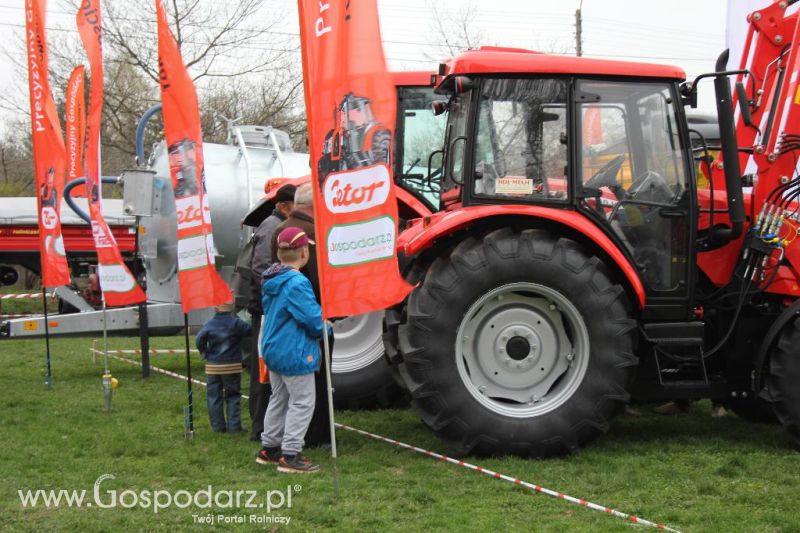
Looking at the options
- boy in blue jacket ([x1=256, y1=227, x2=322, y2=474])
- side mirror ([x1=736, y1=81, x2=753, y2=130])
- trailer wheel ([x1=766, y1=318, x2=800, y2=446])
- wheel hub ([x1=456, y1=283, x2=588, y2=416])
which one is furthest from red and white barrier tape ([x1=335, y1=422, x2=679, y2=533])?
side mirror ([x1=736, y1=81, x2=753, y2=130])

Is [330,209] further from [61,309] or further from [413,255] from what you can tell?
[61,309]

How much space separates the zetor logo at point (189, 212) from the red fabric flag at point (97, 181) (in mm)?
2373

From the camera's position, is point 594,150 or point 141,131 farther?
A: point 141,131

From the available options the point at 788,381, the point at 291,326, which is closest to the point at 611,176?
the point at 788,381

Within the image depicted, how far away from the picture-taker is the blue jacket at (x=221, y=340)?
6.73 metres

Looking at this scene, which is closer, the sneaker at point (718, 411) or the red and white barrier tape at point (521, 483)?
the red and white barrier tape at point (521, 483)

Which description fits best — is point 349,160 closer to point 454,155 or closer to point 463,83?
point 463,83

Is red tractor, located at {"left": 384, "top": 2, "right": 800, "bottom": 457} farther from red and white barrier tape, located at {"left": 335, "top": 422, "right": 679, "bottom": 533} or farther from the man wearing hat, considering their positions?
the man wearing hat

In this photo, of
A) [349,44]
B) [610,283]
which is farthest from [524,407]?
[349,44]

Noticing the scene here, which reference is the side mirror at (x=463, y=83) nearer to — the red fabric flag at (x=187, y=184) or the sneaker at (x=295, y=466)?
the red fabric flag at (x=187, y=184)

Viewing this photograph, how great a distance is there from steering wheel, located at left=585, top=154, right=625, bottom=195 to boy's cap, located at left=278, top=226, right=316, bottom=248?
2011 millimetres

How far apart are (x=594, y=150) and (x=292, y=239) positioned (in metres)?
2.12

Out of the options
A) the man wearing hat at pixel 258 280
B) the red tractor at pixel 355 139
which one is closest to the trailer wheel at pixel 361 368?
the man wearing hat at pixel 258 280

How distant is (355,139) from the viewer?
15.4 ft
